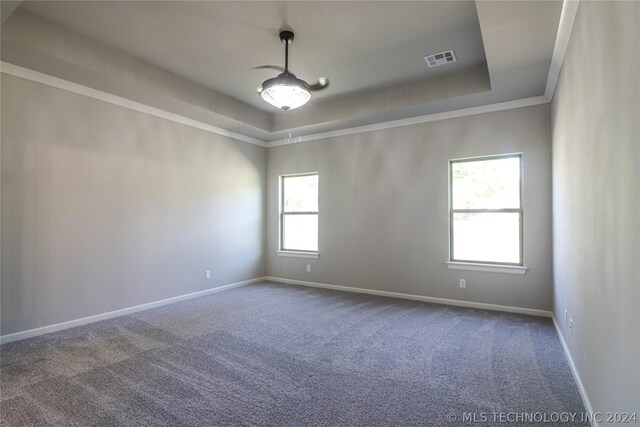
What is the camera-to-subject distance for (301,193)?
20.4 ft

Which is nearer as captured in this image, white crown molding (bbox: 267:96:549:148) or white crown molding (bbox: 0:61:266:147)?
white crown molding (bbox: 0:61:266:147)

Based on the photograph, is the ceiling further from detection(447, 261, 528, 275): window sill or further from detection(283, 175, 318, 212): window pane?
detection(447, 261, 528, 275): window sill

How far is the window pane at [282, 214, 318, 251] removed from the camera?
6023 millimetres

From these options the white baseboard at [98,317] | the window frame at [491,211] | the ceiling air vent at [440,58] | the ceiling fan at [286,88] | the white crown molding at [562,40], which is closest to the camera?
the white crown molding at [562,40]

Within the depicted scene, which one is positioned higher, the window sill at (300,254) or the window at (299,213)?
the window at (299,213)

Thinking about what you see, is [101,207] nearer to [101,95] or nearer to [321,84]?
[101,95]

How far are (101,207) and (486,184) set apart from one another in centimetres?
509

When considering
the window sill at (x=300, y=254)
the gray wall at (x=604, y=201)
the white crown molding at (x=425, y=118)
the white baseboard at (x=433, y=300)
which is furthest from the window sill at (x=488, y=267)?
the window sill at (x=300, y=254)

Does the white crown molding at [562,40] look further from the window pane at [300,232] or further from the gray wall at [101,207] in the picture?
the gray wall at [101,207]

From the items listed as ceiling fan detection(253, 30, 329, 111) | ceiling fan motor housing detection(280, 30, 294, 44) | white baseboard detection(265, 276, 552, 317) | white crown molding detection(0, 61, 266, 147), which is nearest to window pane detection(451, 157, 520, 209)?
white baseboard detection(265, 276, 552, 317)

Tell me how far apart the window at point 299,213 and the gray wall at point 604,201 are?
398cm

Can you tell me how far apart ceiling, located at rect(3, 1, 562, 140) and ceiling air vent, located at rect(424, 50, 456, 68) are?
0.09 meters

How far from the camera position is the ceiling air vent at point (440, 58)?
3.62m

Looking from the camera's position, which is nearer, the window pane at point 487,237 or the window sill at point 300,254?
the window pane at point 487,237
